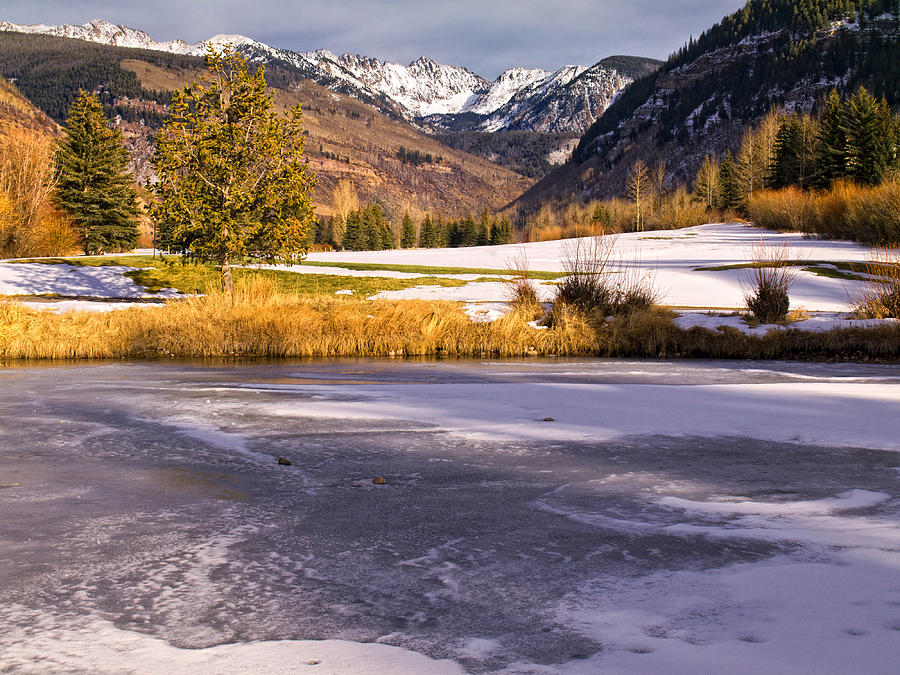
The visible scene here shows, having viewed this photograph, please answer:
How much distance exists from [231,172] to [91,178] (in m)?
27.8

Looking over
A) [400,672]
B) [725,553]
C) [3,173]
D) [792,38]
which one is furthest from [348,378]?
[792,38]

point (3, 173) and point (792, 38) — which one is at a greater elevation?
point (792, 38)

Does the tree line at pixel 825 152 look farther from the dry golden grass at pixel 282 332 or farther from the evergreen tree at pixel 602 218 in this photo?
the dry golden grass at pixel 282 332

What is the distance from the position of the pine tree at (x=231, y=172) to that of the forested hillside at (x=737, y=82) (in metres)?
108

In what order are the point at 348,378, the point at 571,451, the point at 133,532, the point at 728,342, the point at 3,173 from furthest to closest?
the point at 3,173, the point at 728,342, the point at 348,378, the point at 571,451, the point at 133,532

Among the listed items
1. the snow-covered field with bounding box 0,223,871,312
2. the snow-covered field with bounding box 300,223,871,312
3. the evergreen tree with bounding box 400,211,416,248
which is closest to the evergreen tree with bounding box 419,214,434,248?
the evergreen tree with bounding box 400,211,416,248

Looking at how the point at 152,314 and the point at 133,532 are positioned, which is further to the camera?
the point at 152,314

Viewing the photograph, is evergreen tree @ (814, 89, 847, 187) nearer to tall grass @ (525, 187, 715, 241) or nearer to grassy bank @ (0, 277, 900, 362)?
tall grass @ (525, 187, 715, 241)

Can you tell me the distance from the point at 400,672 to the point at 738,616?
129 centimetres

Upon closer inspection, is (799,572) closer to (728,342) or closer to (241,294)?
(728,342)

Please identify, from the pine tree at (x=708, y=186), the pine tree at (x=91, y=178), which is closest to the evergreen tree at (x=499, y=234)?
the pine tree at (x=708, y=186)

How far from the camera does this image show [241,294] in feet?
55.9

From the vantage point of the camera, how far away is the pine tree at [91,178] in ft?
134

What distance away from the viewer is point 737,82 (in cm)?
13962
